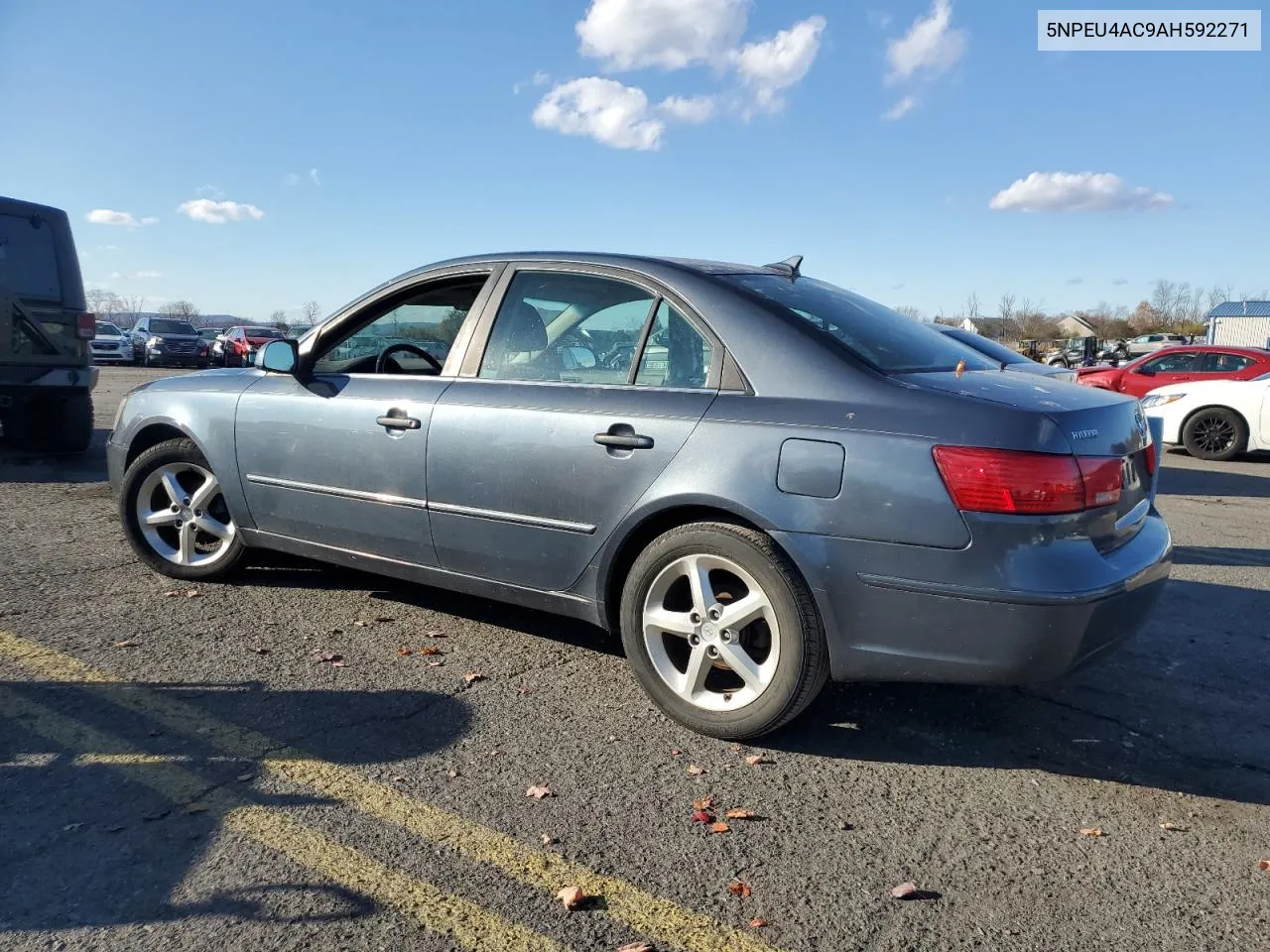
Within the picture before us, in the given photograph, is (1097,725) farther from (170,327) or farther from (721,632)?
(170,327)

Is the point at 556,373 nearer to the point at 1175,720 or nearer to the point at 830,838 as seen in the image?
the point at 830,838

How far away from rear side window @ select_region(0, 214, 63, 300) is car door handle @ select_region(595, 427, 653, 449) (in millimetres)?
7474

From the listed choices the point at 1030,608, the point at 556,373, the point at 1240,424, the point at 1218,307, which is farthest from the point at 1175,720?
the point at 1218,307

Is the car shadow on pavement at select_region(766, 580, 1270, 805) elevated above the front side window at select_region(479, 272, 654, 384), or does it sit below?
below

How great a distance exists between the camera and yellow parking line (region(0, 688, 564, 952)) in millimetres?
2221

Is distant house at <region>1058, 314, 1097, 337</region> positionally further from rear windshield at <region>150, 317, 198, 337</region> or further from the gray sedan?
the gray sedan

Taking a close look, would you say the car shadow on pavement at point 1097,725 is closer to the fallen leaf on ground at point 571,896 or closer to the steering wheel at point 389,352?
the fallen leaf on ground at point 571,896

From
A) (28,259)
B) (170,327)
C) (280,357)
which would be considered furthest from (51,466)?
(170,327)

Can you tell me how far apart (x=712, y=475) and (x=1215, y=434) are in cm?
1164

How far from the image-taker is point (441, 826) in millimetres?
2658

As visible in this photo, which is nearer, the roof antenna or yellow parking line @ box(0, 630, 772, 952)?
yellow parking line @ box(0, 630, 772, 952)

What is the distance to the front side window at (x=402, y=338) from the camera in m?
4.35

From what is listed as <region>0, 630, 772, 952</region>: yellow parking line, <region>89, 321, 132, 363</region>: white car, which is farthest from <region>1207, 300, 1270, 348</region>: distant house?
<region>0, 630, 772, 952</region>: yellow parking line

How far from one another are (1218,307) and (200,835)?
8750 centimetres
